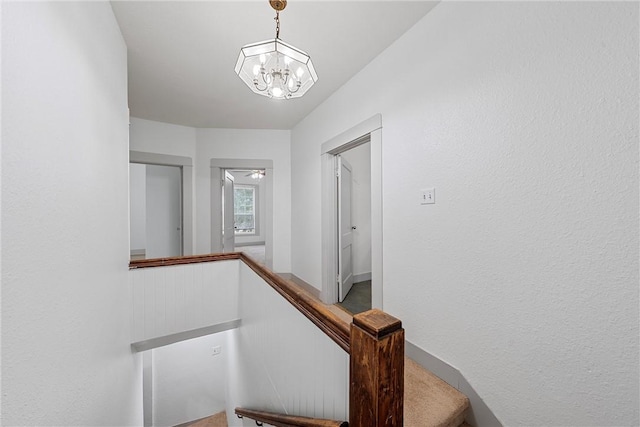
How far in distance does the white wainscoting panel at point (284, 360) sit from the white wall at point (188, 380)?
1.52 m

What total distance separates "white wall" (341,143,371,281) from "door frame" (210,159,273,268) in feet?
4.42

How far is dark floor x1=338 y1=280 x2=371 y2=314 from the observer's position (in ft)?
9.29

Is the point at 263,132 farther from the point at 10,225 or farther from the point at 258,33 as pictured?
the point at 10,225

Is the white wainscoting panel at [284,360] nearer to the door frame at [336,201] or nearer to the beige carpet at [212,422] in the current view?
the door frame at [336,201]

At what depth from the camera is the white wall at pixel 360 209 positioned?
4.00 meters

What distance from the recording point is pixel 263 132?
4020 millimetres

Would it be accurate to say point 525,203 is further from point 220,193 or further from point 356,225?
point 220,193

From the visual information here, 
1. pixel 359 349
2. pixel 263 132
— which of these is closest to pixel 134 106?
pixel 263 132

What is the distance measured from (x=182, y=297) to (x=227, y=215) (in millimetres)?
2089

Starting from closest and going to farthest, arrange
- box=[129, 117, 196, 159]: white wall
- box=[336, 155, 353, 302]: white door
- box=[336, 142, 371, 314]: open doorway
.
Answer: box=[336, 155, 353, 302]: white door → box=[336, 142, 371, 314]: open doorway → box=[129, 117, 196, 159]: white wall

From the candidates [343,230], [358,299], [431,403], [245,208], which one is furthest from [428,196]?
[245,208]

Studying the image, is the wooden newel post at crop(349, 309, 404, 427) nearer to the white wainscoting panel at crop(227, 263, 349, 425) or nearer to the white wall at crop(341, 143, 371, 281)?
the white wainscoting panel at crop(227, 263, 349, 425)

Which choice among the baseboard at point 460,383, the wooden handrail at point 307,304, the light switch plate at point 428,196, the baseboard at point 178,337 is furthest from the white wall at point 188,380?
the light switch plate at point 428,196

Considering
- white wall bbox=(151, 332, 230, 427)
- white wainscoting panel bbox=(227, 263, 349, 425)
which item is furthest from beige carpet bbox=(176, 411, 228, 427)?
white wainscoting panel bbox=(227, 263, 349, 425)
